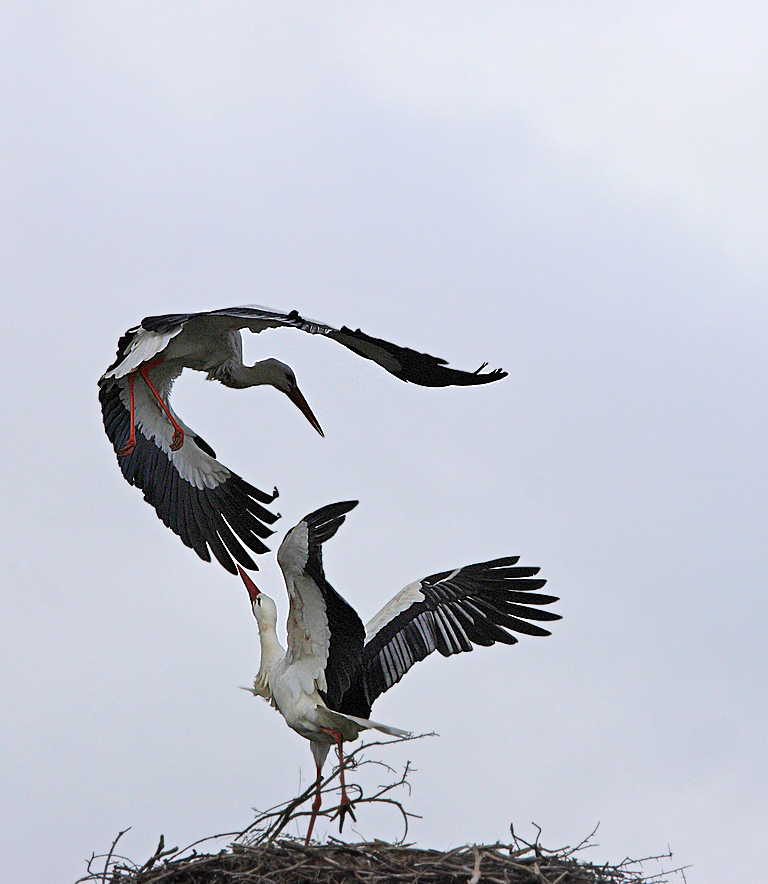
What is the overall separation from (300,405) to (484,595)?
5.81 feet

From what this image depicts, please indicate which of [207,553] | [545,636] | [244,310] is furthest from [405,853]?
[244,310]

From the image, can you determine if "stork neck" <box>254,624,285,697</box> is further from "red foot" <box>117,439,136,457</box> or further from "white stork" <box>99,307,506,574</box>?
"red foot" <box>117,439,136,457</box>

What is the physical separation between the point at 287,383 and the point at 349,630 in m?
2.22

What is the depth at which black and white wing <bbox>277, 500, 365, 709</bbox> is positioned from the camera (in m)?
6.62

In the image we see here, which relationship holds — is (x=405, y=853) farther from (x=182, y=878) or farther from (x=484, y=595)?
(x=484, y=595)

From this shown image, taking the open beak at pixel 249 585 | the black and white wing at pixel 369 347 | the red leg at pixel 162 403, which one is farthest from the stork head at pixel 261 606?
the black and white wing at pixel 369 347

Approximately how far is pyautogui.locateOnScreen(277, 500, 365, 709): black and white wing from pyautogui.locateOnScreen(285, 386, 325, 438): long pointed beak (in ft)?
6.47

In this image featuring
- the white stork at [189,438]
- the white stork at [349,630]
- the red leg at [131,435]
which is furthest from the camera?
the red leg at [131,435]

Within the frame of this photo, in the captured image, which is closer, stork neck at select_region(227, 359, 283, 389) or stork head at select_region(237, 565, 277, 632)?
stork head at select_region(237, 565, 277, 632)

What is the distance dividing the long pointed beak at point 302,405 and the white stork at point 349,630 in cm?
121

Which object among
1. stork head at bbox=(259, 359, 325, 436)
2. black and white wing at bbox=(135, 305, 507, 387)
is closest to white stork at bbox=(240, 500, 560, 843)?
black and white wing at bbox=(135, 305, 507, 387)

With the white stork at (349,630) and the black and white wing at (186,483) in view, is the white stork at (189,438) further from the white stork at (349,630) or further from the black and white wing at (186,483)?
the white stork at (349,630)

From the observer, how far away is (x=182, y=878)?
6.98 metres

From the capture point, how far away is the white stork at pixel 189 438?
815 cm
